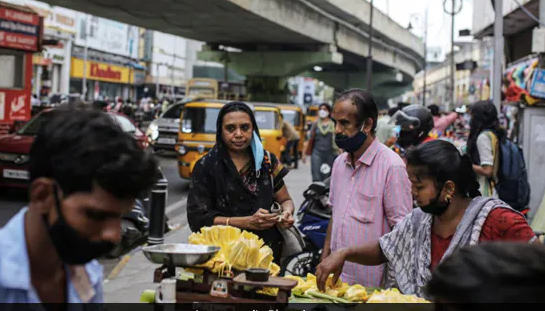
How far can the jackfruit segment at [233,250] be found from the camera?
3.04 m

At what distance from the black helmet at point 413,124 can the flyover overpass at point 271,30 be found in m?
16.0

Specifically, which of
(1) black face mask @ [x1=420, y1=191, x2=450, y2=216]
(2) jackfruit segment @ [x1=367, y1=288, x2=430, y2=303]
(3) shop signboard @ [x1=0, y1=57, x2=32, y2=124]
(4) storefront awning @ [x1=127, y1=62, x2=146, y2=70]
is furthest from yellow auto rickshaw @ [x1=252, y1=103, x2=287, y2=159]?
(4) storefront awning @ [x1=127, y1=62, x2=146, y2=70]

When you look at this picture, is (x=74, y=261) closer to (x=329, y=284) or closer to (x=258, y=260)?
(x=258, y=260)

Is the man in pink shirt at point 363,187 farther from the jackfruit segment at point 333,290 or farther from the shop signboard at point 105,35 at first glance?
the shop signboard at point 105,35

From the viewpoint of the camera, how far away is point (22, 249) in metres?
1.81

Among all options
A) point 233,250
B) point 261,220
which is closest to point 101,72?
point 261,220

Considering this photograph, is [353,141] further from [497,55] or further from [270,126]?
[270,126]

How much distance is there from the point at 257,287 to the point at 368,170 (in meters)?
2.05

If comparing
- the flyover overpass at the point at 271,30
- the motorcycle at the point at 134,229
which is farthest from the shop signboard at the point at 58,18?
the motorcycle at the point at 134,229

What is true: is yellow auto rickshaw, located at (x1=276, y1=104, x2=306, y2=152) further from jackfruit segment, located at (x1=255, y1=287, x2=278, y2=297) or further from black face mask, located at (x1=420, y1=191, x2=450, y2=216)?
jackfruit segment, located at (x1=255, y1=287, x2=278, y2=297)

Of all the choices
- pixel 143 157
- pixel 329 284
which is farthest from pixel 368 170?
pixel 143 157

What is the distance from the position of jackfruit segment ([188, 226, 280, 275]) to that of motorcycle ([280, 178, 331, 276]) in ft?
13.2

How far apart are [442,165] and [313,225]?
13.2ft

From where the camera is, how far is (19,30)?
17969mm
